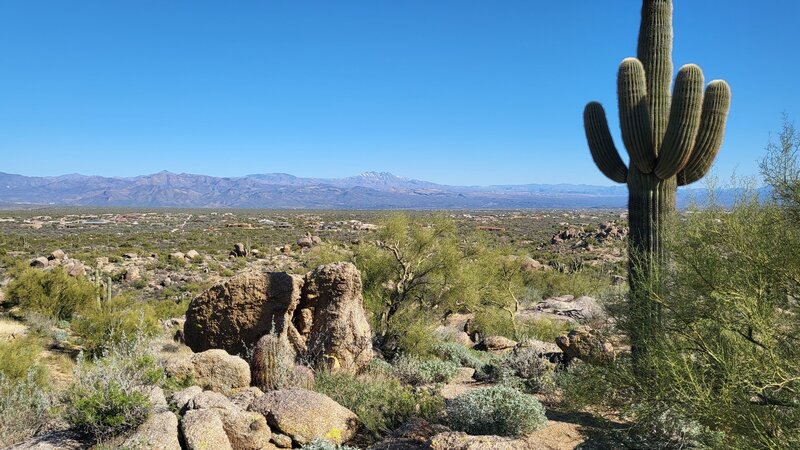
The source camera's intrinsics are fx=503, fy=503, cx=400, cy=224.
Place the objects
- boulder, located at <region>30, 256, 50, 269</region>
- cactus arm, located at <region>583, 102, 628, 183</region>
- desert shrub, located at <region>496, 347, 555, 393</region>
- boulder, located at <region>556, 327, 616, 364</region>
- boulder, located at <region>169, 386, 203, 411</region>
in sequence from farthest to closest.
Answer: boulder, located at <region>30, 256, 50, 269</region>
cactus arm, located at <region>583, 102, 628, 183</region>
desert shrub, located at <region>496, 347, 555, 393</region>
boulder, located at <region>556, 327, 616, 364</region>
boulder, located at <region>169, 386, 203, 411</region>

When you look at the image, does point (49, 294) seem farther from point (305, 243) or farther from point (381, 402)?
point (305, 243)

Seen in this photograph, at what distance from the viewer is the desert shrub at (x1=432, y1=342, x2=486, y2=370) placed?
10.5 m

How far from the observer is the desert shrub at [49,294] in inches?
503

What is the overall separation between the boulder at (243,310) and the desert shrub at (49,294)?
6.48m

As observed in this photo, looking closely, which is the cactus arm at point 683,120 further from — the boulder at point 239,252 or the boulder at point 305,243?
the boulder at point 305,243

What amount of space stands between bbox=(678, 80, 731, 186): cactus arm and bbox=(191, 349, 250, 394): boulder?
7626 mm

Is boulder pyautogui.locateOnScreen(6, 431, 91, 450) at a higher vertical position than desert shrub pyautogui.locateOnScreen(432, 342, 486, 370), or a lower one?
higher

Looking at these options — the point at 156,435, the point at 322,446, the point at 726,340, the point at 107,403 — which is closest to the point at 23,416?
the point at 107,403

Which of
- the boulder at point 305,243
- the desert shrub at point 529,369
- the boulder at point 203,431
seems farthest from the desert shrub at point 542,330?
the boulder at point 305,243

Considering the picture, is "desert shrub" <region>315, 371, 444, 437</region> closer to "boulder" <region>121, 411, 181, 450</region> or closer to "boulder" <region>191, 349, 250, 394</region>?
"boulder" <region>191, 349, 250, 394</region>

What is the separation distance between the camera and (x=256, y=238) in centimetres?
4962

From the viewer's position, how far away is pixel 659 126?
814 centimetres

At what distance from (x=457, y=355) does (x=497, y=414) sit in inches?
202

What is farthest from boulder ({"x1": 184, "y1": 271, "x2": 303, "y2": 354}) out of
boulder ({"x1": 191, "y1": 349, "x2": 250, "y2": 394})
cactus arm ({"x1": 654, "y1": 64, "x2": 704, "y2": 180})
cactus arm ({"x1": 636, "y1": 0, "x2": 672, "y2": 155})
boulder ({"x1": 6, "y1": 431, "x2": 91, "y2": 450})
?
cactus arm ({"x1": 636, "y1": 0, "x2": 672, "y2": 155})
